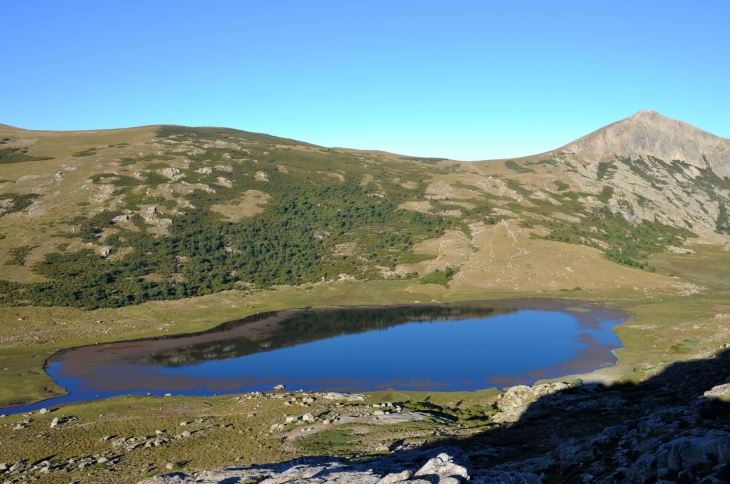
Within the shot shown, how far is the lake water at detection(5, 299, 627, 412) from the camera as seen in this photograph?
6819 cm

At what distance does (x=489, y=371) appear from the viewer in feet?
233

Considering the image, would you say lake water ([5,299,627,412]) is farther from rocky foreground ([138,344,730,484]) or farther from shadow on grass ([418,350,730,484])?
rocky foreground ([138,344,730,484])

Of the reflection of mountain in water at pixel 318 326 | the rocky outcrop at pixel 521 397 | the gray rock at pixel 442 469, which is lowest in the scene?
the reflection of mountain in water at pixel 318 326

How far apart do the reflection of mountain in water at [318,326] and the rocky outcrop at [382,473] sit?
5567 centimetres

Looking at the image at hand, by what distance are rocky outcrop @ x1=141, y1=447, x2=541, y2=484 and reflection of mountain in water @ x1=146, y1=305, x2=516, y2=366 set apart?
5567cm

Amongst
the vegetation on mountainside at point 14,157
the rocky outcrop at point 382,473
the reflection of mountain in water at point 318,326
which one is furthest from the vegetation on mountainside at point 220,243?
the rocky outcrop at point 382,473

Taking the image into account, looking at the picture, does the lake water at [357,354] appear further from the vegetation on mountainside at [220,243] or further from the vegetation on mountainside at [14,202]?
the vegetation on mountainside at [14,202]

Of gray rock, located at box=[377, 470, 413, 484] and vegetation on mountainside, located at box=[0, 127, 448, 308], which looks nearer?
gray rock, located at box=[377, 470, 413, 484]

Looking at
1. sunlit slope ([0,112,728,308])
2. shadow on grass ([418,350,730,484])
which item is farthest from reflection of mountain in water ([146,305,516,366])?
shadow on grass ([418,350,730,484])

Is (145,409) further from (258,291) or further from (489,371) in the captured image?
(258,291)

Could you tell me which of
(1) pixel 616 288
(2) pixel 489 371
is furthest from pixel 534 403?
(1) pixel 616 288

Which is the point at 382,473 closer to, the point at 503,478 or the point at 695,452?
the point at 503,478

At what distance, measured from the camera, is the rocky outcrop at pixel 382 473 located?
20.6 meters

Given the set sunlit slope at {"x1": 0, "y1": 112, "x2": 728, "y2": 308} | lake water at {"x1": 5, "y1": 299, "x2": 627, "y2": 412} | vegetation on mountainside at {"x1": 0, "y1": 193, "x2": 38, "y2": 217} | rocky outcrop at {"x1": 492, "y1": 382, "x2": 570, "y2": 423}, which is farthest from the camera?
vegetation on mountainside at {"x1": 0, "y1": 193, "x2": 38, "y2": 217}
